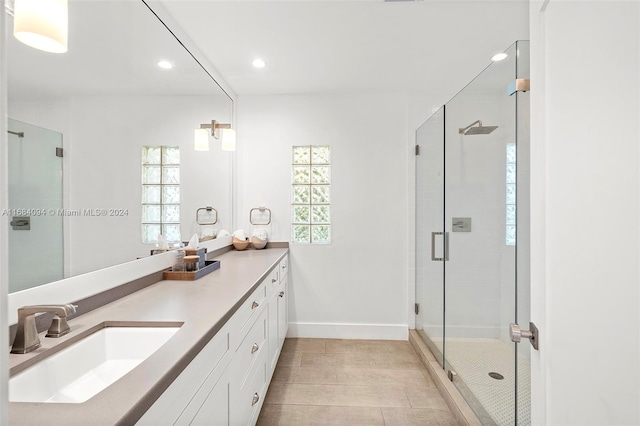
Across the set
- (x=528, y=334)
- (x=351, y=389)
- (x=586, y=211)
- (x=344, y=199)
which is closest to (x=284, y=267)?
(x=344, y=199)

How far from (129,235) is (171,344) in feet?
2.86

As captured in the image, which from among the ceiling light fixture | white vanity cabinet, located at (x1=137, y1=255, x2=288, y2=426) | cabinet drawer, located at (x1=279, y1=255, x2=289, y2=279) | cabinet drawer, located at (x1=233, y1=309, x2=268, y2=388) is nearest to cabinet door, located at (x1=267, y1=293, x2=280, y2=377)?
white vanity cabinet, located at (x1=137, y1=255, x2=288, y2=426)

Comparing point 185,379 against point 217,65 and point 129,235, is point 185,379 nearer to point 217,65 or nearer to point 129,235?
point 129,235

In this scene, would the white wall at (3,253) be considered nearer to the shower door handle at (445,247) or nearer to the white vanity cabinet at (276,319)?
the white vanity cabinet at (276,319)

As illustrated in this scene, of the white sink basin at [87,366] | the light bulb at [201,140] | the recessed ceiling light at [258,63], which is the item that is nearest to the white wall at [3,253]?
the white sink basin at [87,366]

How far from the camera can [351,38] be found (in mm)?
2145

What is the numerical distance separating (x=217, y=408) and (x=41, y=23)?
4.59 feet

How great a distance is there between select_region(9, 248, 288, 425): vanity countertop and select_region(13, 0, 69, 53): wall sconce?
97cm

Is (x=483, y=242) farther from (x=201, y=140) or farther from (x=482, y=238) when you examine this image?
(x=201, y=140)

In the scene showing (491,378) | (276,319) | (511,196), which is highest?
(511,196)

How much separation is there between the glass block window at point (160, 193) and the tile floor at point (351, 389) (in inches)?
52.4

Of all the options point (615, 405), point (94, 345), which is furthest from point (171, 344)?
point (615, 405)

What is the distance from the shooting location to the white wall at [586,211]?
546 millimetres

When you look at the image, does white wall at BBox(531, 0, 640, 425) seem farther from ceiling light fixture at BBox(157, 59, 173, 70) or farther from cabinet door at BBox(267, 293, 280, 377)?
ceiling light fixture at BBox(157, 59, 173, 70)
